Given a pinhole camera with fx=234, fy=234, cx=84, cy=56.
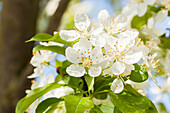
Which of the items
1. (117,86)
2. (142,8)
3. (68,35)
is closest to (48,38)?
(68,35)

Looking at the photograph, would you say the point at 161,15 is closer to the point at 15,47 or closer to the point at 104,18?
the point at 104,18

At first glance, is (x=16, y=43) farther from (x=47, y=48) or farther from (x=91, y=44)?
(x=91, y=44)

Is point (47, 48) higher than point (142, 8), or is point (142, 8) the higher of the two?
point (142, 8)

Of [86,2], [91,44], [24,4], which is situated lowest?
[91,44]

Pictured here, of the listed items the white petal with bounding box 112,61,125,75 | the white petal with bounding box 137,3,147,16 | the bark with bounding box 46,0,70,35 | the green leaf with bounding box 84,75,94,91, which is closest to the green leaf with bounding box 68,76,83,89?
the green leaf with bounding box 84,75,94,91

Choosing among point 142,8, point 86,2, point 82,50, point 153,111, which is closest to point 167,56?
point 142,8

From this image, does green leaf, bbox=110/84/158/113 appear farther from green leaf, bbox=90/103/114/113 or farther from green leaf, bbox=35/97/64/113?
green leaf, bbox=35/97/64/113

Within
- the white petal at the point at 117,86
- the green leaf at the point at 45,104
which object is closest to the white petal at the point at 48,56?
the green leaf at the point at 45,104

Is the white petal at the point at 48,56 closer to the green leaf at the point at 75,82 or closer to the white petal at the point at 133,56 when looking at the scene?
the green leaf at the point at 75,82
